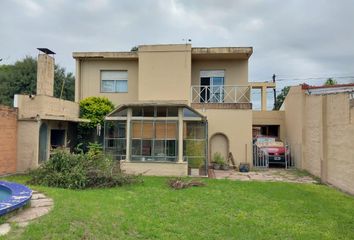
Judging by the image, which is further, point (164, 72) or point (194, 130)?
point (164, 72)

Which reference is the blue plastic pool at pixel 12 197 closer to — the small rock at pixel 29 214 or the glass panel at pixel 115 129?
the small rock at pixel 29 214

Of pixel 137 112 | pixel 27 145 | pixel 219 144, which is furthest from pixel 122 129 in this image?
pixel 219 144

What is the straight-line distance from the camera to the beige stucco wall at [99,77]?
2145 centimetres

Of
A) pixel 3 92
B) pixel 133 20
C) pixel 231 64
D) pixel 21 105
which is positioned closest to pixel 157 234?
pixel 21 105

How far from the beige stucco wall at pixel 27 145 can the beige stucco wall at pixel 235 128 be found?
10087 mm

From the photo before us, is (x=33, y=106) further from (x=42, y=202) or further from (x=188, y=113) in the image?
(x=42, y=202)

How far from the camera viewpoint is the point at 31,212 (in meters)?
7.44

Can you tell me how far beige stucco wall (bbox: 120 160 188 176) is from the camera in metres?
15.1

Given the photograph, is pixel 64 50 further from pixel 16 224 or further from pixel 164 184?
pixel 16 224

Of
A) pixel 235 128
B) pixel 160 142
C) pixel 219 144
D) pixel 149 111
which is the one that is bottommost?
pixel 219 144

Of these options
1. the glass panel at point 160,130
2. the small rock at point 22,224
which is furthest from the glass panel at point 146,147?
the small rock at point 22,224

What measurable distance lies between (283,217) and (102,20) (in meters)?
15.4

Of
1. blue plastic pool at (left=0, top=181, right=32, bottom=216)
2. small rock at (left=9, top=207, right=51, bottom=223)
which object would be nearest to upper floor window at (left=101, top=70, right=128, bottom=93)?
blue plastic pool at (left=0, top=181, right=32, bottom=216)

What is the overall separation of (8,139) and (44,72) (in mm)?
3831
